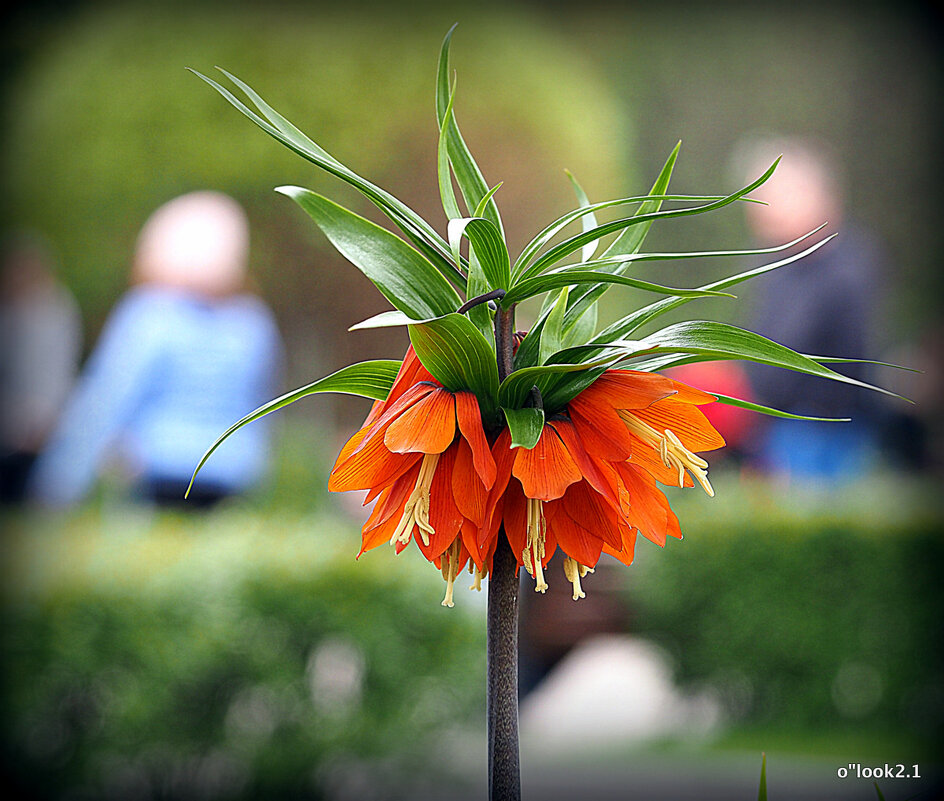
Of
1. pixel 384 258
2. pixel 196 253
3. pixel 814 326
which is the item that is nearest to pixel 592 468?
pixel 384 258

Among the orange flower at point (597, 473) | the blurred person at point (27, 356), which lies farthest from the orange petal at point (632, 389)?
the blurred person at point (27, 356)

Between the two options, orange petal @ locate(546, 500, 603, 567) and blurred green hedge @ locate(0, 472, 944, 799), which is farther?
blurred green hedge @ locate(0, 472, 944, 799)

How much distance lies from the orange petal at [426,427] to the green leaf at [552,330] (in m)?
0.05

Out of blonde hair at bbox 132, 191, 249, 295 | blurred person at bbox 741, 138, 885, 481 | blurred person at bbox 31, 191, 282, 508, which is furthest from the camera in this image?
blurred person at bbox 741, 138, 885, 481

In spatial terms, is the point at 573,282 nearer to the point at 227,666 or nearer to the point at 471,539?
the point at 471,539

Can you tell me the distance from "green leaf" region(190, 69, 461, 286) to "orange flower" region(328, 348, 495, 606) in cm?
5

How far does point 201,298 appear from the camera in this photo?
225 cm

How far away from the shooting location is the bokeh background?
1.68 meters

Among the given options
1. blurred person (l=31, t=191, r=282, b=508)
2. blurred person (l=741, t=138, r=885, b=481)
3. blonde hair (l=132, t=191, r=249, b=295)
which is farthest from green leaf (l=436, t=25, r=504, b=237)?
blurred person (l=741, t=138, r=885, b=481)

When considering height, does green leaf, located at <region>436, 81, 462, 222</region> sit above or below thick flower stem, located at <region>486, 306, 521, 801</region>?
above

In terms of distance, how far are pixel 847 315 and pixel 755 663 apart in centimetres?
101

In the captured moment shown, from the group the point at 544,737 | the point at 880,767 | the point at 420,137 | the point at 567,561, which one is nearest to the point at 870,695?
the point at 880,767

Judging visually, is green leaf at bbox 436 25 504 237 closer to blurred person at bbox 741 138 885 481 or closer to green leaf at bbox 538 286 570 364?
Result: green leaf at bbox 538 286 570 364

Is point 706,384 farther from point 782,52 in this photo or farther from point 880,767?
point 782,52
